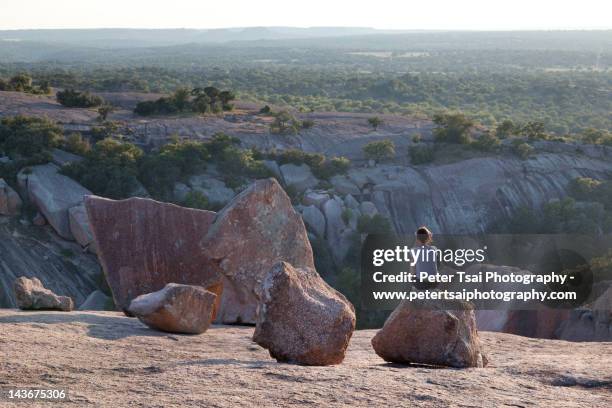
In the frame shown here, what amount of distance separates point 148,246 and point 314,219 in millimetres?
20173

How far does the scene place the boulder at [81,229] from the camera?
28.2 m

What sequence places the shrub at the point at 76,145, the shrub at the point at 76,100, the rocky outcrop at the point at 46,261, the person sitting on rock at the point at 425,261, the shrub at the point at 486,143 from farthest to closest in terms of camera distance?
the shrub at the point at 76,100, the shrub at the point at 486,143, the shrub at the point at 76,145, the rocky outcrop at the point at 46,261, the person sitting on rock at the point at 425,261

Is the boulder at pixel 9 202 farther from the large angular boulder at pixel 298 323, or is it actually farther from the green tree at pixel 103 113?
the large angular boulder at pixel 298 323

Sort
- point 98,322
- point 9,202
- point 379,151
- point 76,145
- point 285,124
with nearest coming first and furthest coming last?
point 98,322 < point 9,202 < point 76,145 < point 379,151 < point 285,124

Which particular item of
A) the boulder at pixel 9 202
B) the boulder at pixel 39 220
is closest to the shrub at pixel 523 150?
the boulder at pixel 39 220

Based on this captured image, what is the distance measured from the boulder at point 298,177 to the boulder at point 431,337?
26821mm

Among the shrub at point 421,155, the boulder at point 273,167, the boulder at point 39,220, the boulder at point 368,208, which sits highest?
the shrub at point 421,155

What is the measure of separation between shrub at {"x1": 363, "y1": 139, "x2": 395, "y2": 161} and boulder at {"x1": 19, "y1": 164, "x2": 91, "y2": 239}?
14367 millimetres

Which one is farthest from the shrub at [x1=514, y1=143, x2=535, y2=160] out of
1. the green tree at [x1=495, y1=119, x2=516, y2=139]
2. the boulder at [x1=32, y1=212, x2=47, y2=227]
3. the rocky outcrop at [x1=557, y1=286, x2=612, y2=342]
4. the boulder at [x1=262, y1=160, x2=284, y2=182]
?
the rocky outcrop at [x1=557, y1=286, x2=612, y2=342]

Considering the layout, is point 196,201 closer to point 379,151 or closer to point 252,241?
point 379,151

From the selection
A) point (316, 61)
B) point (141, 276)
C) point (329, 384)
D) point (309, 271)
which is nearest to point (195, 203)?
point (141, 276)

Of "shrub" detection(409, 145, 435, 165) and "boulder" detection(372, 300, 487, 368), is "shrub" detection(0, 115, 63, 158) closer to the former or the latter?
"shrub" detection(409, 145, 435, 165)

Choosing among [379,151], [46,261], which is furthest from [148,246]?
[379,151]

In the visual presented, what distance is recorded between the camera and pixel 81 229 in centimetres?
2836
